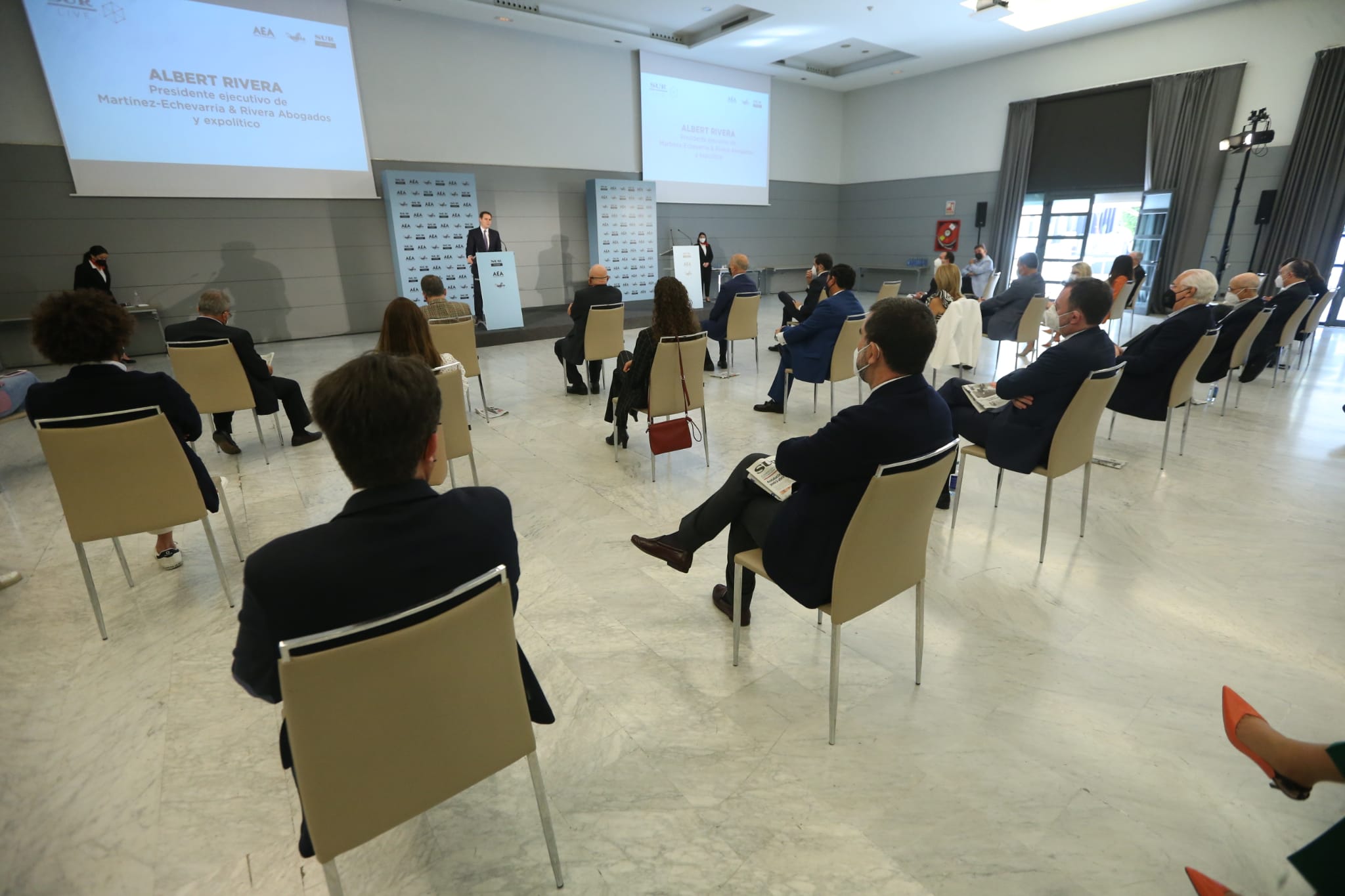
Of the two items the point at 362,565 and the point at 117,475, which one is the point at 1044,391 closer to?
the point at 362,565

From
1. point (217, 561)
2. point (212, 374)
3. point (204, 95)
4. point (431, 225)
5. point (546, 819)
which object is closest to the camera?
point (546, 819)

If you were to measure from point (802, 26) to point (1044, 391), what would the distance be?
28.5 ft

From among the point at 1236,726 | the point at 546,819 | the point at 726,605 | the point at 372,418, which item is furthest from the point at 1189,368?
the point at 372,418

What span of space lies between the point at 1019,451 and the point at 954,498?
1.44 feet

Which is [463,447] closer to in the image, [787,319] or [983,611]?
[983,611]

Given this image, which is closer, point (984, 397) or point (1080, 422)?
point (1080, 422)

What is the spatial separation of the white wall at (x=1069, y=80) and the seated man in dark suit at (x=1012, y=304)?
5.82 m

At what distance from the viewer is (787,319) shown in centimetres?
671

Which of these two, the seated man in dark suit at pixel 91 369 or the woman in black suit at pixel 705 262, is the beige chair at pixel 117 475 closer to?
the seated man in dark suit at pixel 91 369

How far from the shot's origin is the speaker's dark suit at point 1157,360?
11.1 ft

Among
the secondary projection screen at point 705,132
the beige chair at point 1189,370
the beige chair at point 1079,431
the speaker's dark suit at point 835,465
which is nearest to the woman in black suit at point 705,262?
the secondary projection screen at point 705,132

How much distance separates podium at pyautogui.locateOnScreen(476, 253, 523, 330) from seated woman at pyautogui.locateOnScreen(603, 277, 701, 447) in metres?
4.77

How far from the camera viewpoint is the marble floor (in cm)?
142

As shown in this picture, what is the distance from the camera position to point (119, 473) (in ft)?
6.98
